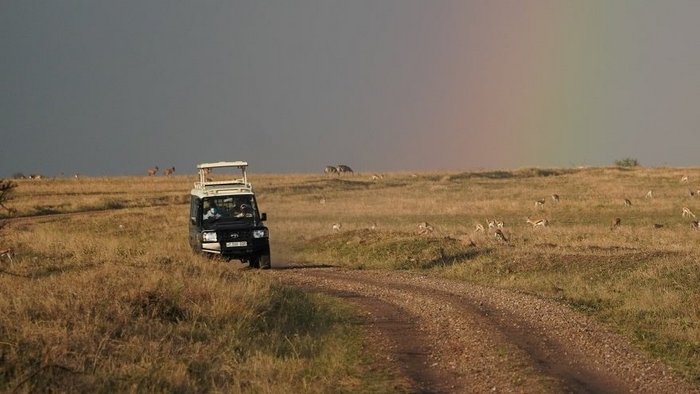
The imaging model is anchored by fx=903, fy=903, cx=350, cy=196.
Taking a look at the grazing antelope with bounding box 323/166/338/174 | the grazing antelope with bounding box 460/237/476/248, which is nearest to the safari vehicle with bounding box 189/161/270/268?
the grazing antelope with bounding box 460/237/476/248

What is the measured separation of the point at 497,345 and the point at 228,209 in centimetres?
1401

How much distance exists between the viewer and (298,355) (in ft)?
39.9

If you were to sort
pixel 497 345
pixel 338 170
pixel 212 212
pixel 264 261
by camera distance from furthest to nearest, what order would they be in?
1. pixel 338 170
2. pixel 212 212
3. pixel 264 261
4. pixel 497 345

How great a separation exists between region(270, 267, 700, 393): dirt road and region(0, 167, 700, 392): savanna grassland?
525 millimetres

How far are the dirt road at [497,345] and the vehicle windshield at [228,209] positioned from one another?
21.1ft

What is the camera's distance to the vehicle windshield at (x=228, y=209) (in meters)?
25.3

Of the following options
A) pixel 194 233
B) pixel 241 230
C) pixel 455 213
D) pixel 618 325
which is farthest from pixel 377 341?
pixel 455 213

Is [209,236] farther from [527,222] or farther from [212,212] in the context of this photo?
[527,222]

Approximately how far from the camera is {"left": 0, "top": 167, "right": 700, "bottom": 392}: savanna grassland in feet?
35.5

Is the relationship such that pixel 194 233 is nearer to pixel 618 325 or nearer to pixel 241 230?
pixel 241 230

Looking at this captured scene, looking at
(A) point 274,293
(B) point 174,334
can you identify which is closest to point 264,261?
(A) point 274,293

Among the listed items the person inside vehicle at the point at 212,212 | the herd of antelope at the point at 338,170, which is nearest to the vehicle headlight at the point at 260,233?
the person inside vehicle at the point at 212,212

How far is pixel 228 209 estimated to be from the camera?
25562 millimetres

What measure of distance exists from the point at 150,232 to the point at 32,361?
96.1 ft
